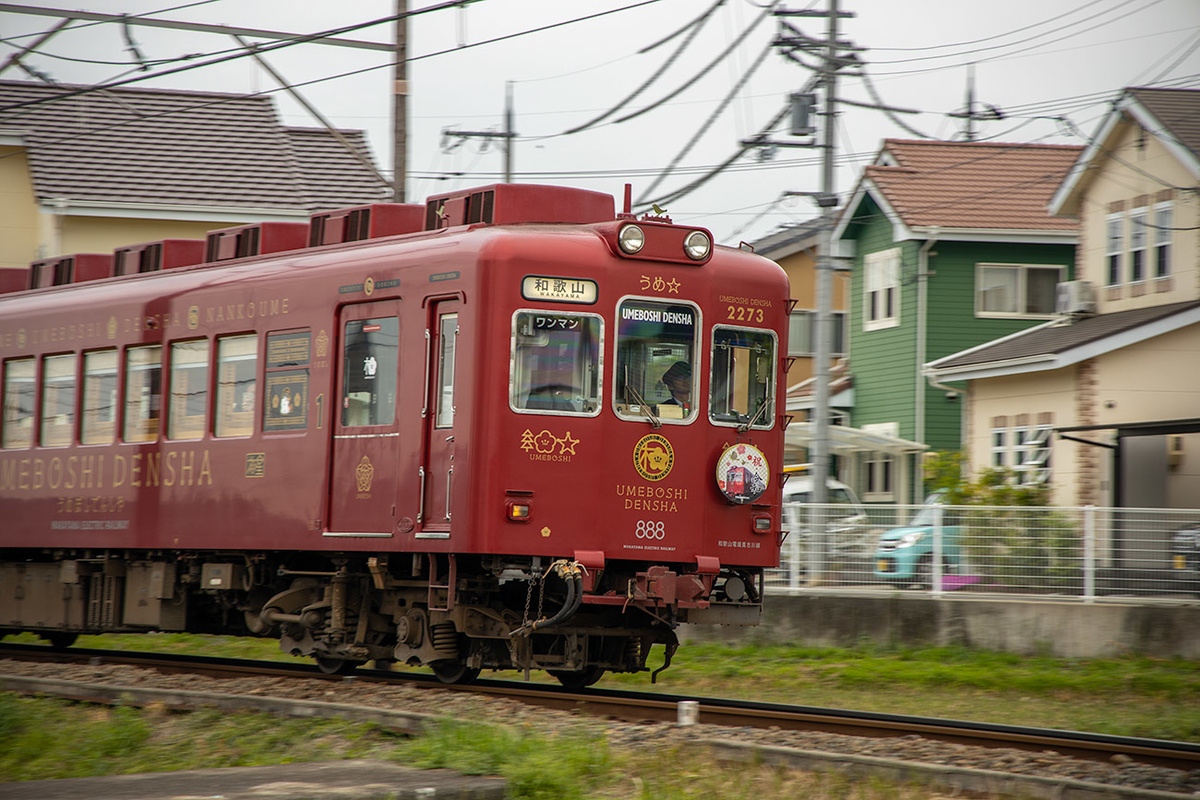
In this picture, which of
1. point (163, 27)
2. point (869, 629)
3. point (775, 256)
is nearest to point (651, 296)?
point (869, 629)

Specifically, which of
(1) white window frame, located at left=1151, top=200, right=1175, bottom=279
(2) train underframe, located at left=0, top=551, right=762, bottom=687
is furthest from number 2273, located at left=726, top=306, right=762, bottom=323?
(1) white window frame, located at left=1151, top=200, right=1175, bottom=279

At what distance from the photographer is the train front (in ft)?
31.6

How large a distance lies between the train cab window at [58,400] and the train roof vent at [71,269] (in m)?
1.14

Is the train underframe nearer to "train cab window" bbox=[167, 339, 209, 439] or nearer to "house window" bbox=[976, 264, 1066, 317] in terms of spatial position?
"train cab window" bbox=[167, 339, 209, 439]

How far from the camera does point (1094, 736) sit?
29.0ft

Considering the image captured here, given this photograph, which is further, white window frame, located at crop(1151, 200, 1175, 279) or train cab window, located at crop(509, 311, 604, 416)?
white window frame, located at crop(1151, 200, 1175, 279)

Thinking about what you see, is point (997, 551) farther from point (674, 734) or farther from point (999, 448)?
point (674, 734)

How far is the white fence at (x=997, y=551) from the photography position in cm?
1409

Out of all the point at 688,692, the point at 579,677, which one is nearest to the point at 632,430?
the point at 579,677

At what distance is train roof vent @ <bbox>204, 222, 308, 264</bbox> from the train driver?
12.4 ft

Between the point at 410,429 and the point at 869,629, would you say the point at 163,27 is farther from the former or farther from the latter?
the point at 869,629

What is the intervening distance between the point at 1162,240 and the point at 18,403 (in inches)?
593

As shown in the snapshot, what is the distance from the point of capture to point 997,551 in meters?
14.7

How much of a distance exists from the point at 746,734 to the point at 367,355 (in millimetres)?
4123
